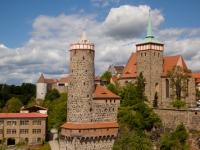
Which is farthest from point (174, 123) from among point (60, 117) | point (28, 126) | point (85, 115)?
point (28, 126)

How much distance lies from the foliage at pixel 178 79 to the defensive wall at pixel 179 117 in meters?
6.97

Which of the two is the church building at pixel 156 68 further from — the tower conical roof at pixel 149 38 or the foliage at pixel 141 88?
the foliage at pixel 141 88

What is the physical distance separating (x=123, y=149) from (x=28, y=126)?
2113 centimetres

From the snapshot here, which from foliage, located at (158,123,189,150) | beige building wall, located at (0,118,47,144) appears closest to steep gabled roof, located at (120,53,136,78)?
beige building wall, located at (0,118,47,144)

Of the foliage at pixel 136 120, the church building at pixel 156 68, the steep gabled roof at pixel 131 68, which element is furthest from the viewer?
the steep gabled roof at pixel 131 68

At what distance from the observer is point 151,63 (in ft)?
162

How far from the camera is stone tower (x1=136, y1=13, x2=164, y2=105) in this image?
161 feet

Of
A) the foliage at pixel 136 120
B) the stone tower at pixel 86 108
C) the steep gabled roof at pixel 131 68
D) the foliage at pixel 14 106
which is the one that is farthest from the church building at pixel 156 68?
the foliage at pixel 14 106

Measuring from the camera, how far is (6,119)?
1906 inches

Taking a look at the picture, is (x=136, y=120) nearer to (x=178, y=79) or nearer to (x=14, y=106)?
(x=178, y=79)

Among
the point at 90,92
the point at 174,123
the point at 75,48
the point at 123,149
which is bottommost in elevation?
the point at 123,149

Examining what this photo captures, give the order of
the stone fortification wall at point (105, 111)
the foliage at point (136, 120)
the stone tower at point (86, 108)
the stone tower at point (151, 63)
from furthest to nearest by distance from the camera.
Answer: the stone tower at point (151, 63)
the stone fortification wall at point (105, 111)
the stone tower at point (86, 108)
the foliage at point (136, 120)

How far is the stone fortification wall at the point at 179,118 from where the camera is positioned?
1428 inches

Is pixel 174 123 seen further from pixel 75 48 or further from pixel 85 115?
pixel 75 48
